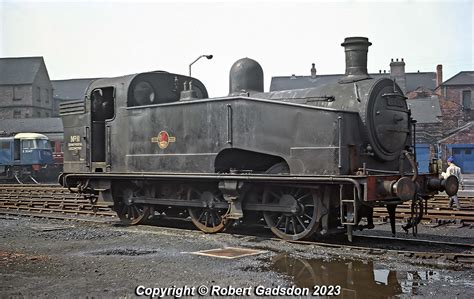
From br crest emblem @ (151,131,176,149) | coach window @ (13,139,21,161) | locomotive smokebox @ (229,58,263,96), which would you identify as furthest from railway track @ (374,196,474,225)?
coach window @ (13,139,21,161)

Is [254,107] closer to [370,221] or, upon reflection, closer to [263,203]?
[263,203]

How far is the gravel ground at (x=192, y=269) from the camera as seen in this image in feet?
18.8

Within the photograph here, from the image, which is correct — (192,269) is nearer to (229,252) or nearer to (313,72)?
Result: (229,252)

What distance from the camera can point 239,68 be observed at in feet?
33.1

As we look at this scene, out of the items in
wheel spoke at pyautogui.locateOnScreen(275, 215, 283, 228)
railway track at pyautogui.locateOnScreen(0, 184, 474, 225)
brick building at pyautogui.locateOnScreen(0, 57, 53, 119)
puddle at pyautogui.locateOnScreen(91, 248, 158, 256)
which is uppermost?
brick building at pyautogui.locateOnScreen(0, 57, 53, 119)

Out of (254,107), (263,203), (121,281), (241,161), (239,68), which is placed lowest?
(121,281)

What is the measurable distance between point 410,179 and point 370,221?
128cm

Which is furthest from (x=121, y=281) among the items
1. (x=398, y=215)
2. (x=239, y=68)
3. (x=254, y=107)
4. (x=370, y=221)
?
(x=398, y=215)

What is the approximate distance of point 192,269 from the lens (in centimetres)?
666

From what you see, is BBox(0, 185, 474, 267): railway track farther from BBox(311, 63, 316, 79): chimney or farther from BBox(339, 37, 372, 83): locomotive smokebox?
BBox(311, 63, 316, 79): chimney

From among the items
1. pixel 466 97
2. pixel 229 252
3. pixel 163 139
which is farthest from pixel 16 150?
pixel 466 97

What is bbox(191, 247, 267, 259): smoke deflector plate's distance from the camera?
7.58 metres

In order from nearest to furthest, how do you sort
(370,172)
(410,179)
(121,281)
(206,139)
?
(121,281) → (410,179) → (370,172) → (206,139)

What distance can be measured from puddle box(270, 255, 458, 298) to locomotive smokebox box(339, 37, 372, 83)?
10.7 ft
